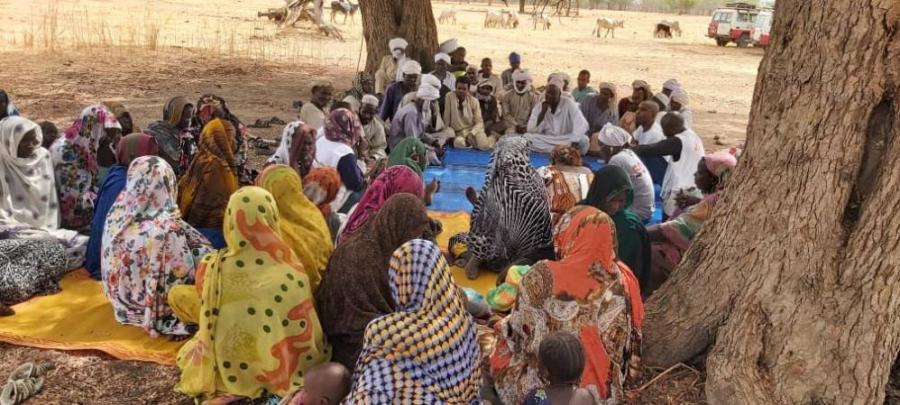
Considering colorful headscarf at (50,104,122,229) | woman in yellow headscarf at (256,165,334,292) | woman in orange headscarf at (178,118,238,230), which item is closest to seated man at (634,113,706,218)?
woman in yellow headscarf at (256,165,334,292)

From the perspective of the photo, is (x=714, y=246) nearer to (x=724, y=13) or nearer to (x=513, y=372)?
(x=513, y=372)

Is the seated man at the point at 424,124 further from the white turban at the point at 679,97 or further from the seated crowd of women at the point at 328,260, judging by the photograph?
the white turban at the point at 679,97

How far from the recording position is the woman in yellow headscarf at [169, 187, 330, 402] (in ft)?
10.1

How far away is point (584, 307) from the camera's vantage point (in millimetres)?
3109

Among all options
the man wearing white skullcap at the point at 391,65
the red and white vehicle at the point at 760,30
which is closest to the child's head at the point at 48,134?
the man wearing white skullcap at the point at 391,65

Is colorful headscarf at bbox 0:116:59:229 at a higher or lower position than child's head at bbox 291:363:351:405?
higher

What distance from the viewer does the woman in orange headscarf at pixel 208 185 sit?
4.61 metres

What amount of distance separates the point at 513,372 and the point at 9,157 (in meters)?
3.81

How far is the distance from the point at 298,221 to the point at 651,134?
13.9 feet

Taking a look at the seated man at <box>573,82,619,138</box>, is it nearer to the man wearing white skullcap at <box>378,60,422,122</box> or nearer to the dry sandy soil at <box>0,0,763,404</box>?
the man wearing white skullcap at <box>378,60,422,122</box>

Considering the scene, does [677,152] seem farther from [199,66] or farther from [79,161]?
[199,66]

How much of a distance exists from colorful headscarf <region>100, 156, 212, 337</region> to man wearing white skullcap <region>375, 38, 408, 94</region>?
641cm

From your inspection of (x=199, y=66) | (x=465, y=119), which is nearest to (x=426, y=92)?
(x=465, y=119)

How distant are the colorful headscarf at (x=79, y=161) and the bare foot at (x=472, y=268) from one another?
9.26 feet
